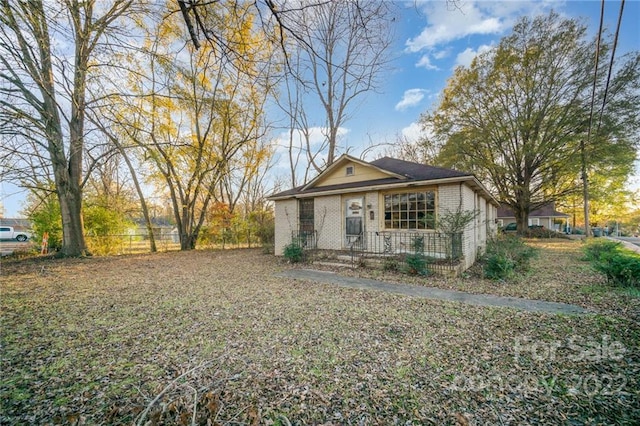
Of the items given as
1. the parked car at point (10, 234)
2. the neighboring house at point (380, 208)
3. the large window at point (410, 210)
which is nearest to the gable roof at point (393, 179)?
the neighboring house at point (380, 208)

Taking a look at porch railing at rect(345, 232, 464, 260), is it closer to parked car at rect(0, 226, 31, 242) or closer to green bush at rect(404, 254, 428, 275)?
green bush at rect(404, 254, 428, 275)

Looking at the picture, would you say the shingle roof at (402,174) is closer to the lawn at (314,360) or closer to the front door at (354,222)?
the front door at (354,222)

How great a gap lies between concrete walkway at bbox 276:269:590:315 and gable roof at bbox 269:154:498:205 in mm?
3568

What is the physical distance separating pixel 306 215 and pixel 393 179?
435cm

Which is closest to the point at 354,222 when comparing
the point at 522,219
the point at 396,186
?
the point at 396,186

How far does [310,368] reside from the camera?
2658mm

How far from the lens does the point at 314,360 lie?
2809 millimetres

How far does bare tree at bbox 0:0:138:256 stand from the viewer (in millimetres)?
5029

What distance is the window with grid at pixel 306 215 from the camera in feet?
37.2

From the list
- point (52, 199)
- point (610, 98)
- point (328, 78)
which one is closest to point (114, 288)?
point (52, 199)

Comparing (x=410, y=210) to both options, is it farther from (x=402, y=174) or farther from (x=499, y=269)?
(x=499, y=269)

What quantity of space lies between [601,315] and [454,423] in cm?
378

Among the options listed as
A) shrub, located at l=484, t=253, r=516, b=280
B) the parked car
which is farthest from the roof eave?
the parked car

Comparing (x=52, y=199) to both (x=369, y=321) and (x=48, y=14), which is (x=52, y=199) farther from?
(x=369, y=321)
